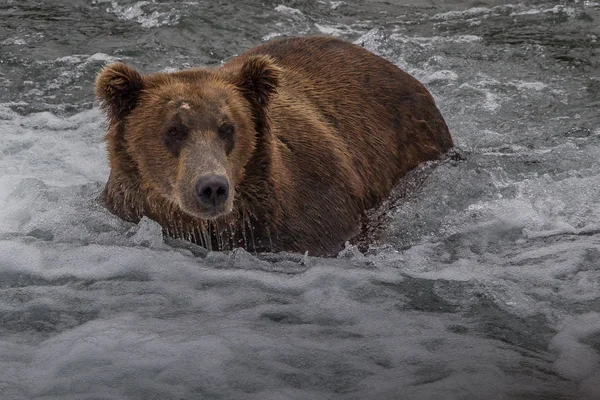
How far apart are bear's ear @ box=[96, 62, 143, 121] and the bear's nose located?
2.35ft

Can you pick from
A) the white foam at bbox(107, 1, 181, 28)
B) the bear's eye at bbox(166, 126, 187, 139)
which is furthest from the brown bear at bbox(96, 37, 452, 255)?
the white foam at bbox(107, 1, 181, 28)

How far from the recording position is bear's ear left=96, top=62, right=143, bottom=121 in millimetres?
5844

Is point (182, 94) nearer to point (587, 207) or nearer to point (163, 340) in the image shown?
point (163, 340)

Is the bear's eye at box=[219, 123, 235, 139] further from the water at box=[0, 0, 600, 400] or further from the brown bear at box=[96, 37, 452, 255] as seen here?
the water at box=[0, 0, 600, 400]

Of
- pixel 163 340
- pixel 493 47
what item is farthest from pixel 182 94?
pixel 493 47

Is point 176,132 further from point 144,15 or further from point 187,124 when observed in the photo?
point 144,15

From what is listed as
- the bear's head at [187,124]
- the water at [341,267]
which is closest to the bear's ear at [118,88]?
the bear's head at [187,124]

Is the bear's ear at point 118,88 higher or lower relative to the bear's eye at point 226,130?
higher

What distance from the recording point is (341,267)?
6.21 meters

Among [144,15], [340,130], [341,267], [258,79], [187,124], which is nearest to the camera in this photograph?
[187,124]

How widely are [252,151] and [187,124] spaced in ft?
1.36

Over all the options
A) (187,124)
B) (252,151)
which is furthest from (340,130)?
(187,124)

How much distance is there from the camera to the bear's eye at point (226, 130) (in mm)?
5840

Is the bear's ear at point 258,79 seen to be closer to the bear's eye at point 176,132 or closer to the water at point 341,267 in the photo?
the bear's eye at point 176,132
